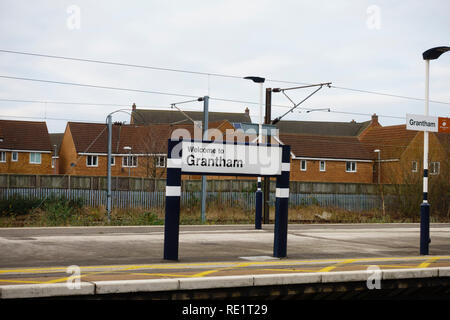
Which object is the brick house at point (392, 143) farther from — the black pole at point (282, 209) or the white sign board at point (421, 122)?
the black pole at point (282, 209)

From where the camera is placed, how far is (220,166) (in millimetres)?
10609

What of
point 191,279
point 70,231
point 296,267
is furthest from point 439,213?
→ point 191,279

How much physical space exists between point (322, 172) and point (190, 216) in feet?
107

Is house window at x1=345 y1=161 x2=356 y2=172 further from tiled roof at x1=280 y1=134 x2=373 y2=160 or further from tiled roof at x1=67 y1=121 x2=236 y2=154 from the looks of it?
tiled roof at x1=67 y1=121 x2=236 y2=154

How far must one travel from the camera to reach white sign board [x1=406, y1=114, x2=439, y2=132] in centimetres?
1255

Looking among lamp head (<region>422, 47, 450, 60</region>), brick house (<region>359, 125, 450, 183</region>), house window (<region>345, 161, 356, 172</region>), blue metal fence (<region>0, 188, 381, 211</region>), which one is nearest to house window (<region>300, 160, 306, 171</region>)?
house window (<region>345, 161, 356, 172</region>)

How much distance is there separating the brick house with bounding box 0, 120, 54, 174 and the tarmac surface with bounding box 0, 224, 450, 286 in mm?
42539

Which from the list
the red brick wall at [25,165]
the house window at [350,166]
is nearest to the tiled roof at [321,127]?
the house window at [350,166]

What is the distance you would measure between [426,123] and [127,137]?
1941 inches

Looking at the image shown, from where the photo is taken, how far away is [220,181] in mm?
31234

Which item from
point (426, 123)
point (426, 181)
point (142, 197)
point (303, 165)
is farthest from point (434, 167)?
point (303, 165)

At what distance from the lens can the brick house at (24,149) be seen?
183 ft

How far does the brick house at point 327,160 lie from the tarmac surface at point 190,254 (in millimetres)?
40701

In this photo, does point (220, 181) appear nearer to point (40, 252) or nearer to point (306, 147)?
point (40, 252)
